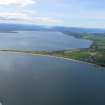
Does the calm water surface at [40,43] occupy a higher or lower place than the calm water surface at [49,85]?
higher

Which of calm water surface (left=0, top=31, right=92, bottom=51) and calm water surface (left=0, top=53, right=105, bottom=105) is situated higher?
calm water surface (left=0, top=31, right=92, bottom=51)

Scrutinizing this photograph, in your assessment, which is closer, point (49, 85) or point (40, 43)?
point (49, 85)

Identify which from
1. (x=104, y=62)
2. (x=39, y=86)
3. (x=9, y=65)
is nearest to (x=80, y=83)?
(x=39, y=86)

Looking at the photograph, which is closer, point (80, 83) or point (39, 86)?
point (39, 86)

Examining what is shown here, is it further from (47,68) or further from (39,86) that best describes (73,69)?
(39,86)

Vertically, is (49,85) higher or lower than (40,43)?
lower

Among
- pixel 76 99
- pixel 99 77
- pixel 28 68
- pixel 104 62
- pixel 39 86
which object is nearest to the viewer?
pixel 76 99

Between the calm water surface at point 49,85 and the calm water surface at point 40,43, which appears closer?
the calm water surface at point 49,85

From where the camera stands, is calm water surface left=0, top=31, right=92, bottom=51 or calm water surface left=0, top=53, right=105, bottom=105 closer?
calm water surface left=0, top=53, right=105, bottom=105
